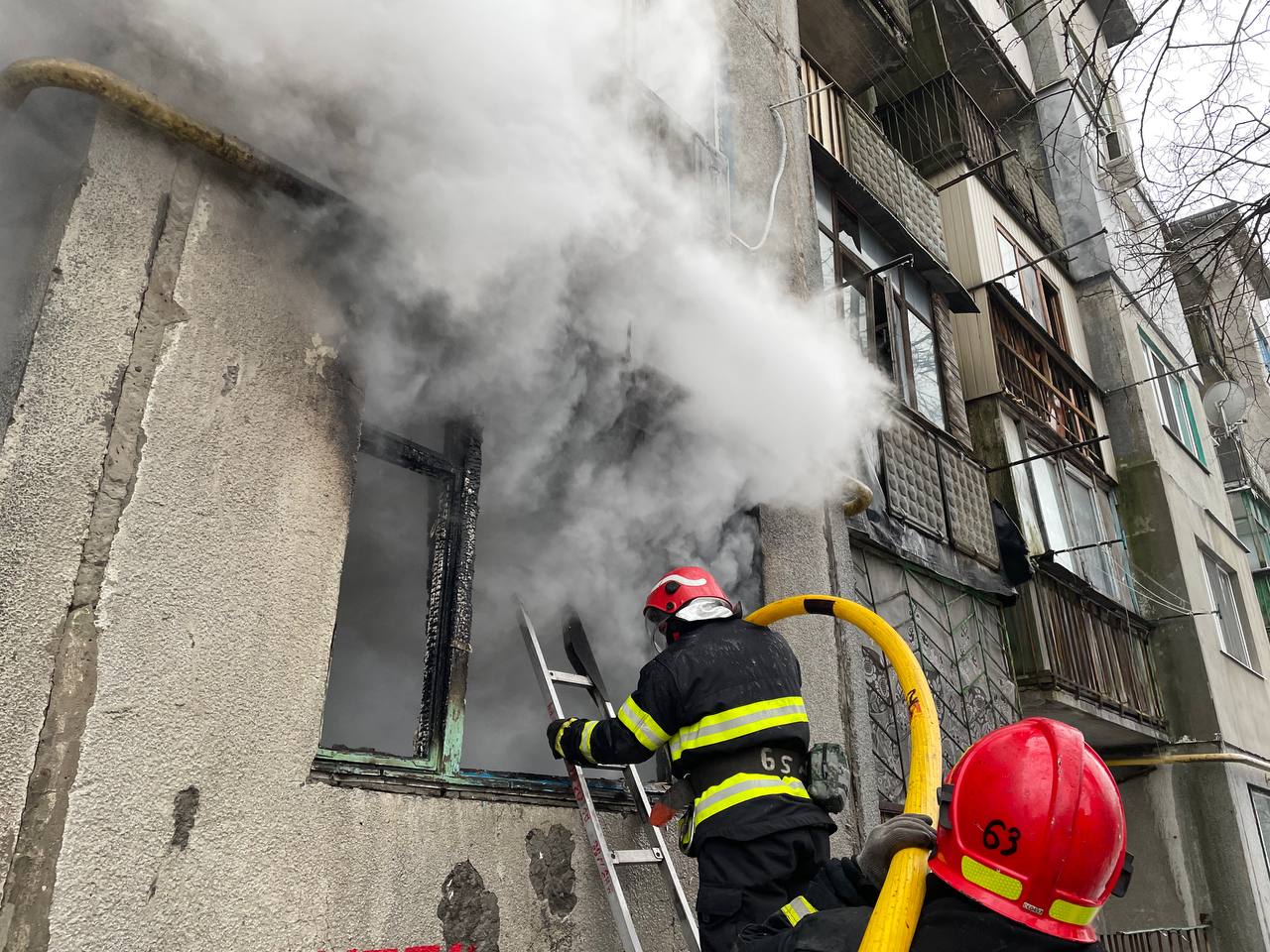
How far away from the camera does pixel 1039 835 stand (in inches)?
68.0

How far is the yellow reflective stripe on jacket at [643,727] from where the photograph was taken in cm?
308

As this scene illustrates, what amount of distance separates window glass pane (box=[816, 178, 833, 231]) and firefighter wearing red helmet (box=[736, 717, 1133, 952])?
6.35 m

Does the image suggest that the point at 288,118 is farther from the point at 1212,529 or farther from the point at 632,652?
the point at 1212,529

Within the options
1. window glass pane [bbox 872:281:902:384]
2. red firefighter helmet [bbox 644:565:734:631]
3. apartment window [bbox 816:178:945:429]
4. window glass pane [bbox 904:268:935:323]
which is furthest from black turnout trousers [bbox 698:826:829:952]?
window glass pane [bbox 904:268:935:323]

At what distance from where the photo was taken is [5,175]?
8.84 ft

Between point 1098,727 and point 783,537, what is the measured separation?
6638mm

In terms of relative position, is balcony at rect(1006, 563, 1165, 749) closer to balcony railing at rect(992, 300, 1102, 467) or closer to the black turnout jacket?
balcony railing at rect(992, 300, 1102, 467)

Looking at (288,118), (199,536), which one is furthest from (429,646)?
(288,118)

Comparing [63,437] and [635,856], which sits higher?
[63,437]

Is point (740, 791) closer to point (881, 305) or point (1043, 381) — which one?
point (881, 305)

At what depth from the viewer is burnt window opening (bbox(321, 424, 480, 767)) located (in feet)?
11.4

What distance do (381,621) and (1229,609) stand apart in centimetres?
1295

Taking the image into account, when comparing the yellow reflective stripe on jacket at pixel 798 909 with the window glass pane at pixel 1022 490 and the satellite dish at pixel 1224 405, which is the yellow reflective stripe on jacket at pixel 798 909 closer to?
the window glass pane at pixel 1022 490

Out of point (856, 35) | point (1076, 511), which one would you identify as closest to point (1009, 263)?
point (1076, 511)
